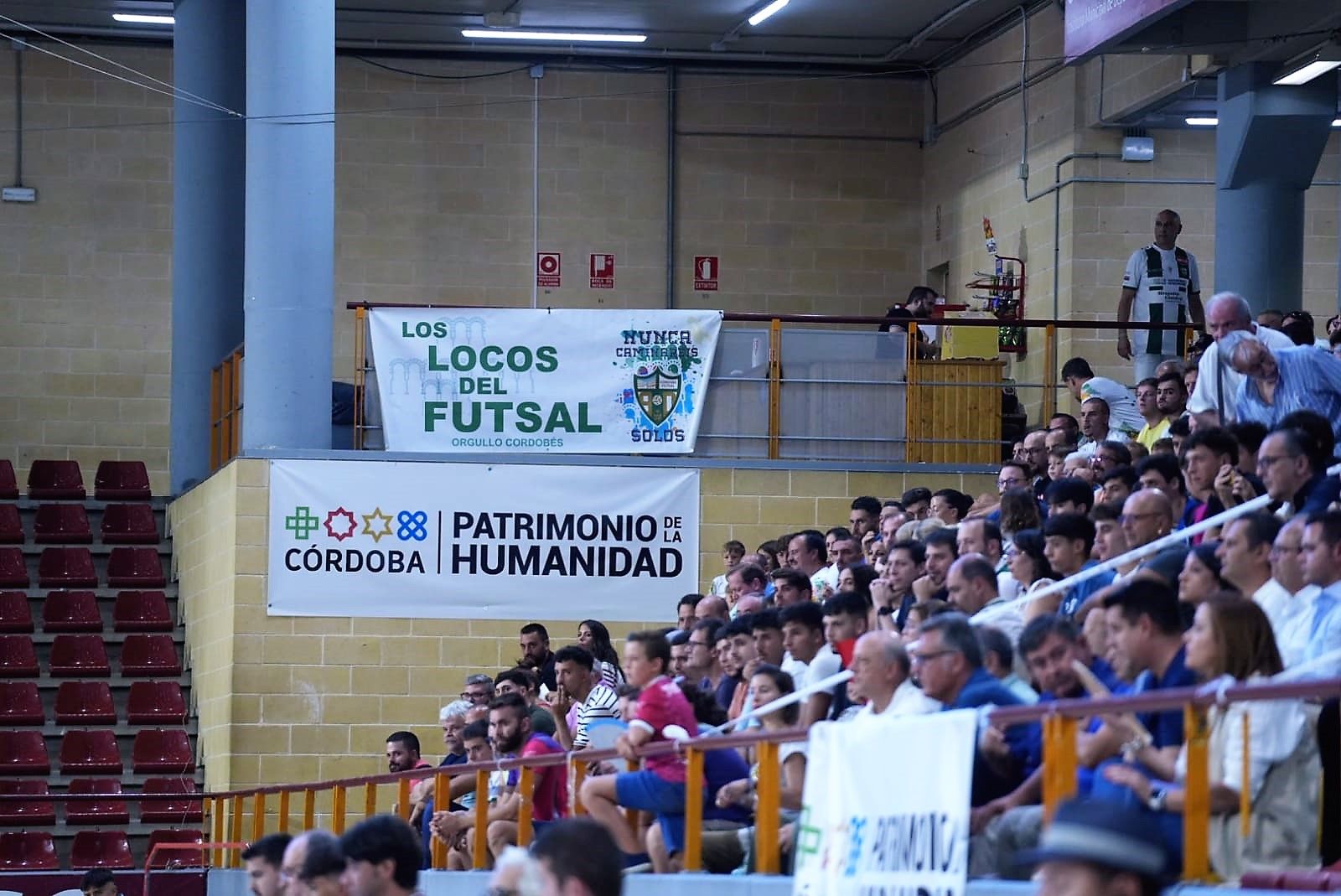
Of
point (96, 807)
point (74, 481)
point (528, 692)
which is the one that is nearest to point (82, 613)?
point (96, 807)

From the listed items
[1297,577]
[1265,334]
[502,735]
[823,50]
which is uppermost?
[823,50]

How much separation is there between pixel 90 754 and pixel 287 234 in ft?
15.6

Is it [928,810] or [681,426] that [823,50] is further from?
[928,810]

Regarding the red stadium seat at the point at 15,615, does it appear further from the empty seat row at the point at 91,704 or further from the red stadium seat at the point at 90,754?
the red stadium seat at the point at 90,754

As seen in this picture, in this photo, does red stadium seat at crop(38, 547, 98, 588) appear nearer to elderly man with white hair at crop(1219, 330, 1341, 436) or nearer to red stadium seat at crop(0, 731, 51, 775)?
red stadium seat at crop(0, 731, 51, 775)

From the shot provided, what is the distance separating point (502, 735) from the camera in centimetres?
965

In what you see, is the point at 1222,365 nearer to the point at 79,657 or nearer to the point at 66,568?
the point at 79,657

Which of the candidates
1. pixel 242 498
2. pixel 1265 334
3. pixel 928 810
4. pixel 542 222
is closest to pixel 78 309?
pixel 542 222

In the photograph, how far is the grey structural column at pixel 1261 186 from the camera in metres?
15.0

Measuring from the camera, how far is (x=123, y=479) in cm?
2014

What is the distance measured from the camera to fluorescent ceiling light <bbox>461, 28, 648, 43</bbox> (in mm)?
21141

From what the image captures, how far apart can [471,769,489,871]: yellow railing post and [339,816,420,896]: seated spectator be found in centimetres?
368

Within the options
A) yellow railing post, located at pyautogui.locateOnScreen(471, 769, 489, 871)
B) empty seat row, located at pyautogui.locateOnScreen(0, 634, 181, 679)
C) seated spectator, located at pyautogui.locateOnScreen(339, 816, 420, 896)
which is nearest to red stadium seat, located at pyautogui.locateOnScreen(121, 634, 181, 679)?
empty seat row, located at pyautogui.locateOnScreen(0, 634, 181, 679)

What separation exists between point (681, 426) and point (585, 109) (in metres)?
7.80
